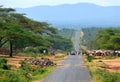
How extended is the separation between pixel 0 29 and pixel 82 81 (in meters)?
36.8

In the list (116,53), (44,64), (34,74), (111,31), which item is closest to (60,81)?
(34,74)

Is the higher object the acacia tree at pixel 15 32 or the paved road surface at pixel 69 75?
the acacia tree at pixel 15 32

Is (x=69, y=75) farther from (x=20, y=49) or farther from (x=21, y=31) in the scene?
(x=20, y=49)

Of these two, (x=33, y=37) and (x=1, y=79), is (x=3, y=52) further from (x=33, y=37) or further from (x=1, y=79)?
(x=1, y=79)

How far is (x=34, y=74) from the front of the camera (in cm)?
4388

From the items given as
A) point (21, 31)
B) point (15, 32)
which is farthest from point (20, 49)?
point (15, 32)

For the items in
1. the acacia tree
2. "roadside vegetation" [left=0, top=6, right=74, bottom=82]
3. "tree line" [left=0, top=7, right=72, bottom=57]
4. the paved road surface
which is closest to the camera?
the paved road surface

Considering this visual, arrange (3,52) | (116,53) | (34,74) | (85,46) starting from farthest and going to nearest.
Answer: (85,46) < (116,53) < (3,52) < (34,74)

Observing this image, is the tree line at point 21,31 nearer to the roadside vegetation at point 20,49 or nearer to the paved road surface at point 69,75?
the roadside vegetation at point 20,49

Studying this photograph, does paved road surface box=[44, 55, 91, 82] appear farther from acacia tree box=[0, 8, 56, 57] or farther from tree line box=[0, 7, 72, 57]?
tree line box=[0, 7, 72, 57]

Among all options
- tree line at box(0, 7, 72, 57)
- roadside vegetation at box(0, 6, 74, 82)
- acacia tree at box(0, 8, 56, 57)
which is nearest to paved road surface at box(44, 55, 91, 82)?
roadside vegetation at box(0, 6, 74, 82)

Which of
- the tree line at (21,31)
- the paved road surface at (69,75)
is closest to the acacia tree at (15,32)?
the tree line at (21,31)

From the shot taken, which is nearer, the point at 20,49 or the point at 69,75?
the point at 69,75

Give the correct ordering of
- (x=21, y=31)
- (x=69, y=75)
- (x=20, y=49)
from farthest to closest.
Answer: (x=20, y=49)
(x=21, y=31)
(x=69, y=75)
